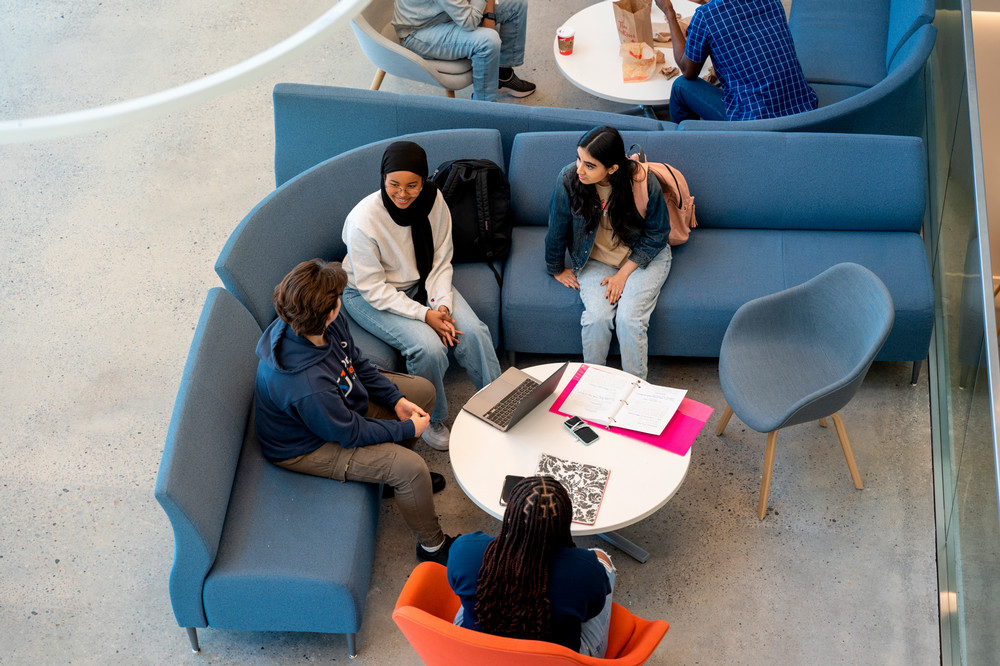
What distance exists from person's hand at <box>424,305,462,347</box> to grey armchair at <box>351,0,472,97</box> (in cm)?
206

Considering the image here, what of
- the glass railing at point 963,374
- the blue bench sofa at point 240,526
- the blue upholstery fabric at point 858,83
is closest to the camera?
the glass railing at point 963,374

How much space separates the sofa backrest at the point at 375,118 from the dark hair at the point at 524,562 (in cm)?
245

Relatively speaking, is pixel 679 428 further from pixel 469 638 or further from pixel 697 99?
pixel 697 99

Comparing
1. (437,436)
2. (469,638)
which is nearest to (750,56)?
(437,436)

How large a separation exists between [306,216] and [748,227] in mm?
2055

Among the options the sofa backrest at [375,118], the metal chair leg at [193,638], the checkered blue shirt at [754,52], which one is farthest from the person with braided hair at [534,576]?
the checkered blue shirt at [754,52]

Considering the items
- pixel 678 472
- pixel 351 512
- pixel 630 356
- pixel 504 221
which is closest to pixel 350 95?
pixel 504 221

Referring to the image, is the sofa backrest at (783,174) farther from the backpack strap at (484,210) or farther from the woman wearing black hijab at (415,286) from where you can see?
the woman wearing black hijab at (415,286)

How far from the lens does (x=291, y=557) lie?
3.11 m

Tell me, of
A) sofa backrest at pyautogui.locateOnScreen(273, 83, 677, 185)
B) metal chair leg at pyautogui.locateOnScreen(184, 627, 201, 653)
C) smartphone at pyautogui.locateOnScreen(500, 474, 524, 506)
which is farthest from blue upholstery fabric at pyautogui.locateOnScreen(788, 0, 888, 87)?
metal chair leg at pyautogui.locateOnScreen(184, 627, 201, 653)

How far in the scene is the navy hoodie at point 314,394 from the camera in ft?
10.0

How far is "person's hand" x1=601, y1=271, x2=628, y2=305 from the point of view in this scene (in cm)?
394

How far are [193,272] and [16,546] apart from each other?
1687 mm

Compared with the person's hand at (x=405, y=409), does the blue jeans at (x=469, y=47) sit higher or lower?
higher
